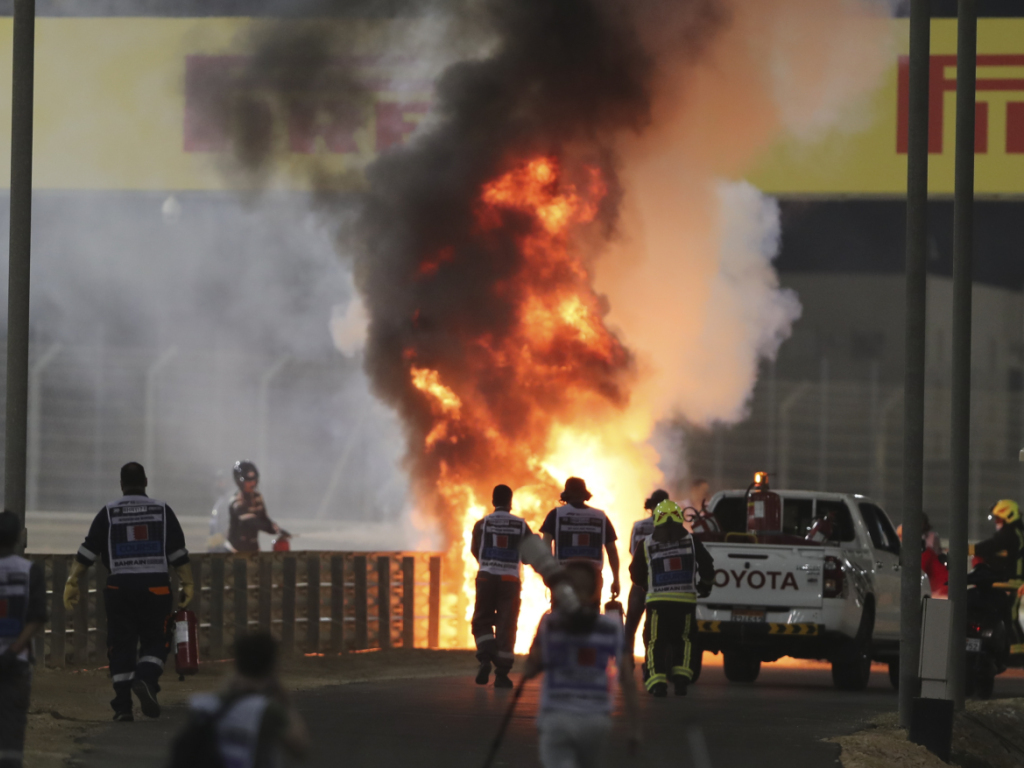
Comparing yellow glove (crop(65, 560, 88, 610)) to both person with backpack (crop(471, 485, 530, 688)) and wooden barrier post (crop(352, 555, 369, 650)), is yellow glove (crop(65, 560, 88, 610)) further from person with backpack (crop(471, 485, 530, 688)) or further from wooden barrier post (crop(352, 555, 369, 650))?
wooden barrier post (crop(352, 555, 369, 650))

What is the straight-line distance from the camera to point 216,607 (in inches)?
722

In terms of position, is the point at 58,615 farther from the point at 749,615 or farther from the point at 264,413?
the point at 264,413

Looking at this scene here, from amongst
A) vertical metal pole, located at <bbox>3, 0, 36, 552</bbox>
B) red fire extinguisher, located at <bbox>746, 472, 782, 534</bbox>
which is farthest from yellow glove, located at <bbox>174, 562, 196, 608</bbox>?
red fire extinguisher, located at <bbox>746, 472, 782, 534</bbox>

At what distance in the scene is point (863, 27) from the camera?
33.9 m

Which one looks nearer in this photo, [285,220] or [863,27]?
[863,27]

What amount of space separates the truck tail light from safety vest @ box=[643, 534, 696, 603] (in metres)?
1.86

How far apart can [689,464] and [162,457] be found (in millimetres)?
9460

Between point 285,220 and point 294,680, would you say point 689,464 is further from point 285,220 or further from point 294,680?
point 294,680

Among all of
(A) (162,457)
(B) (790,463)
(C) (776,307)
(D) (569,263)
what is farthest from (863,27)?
(A) (162,457)

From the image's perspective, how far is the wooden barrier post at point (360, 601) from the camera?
20750mm

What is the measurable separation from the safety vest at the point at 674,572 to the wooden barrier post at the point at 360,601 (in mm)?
5595

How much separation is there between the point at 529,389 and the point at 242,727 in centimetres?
1823

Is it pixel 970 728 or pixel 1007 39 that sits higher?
pixel 1007 39

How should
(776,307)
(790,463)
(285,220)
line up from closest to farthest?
(790,463) < (776,307) < (285,220)
